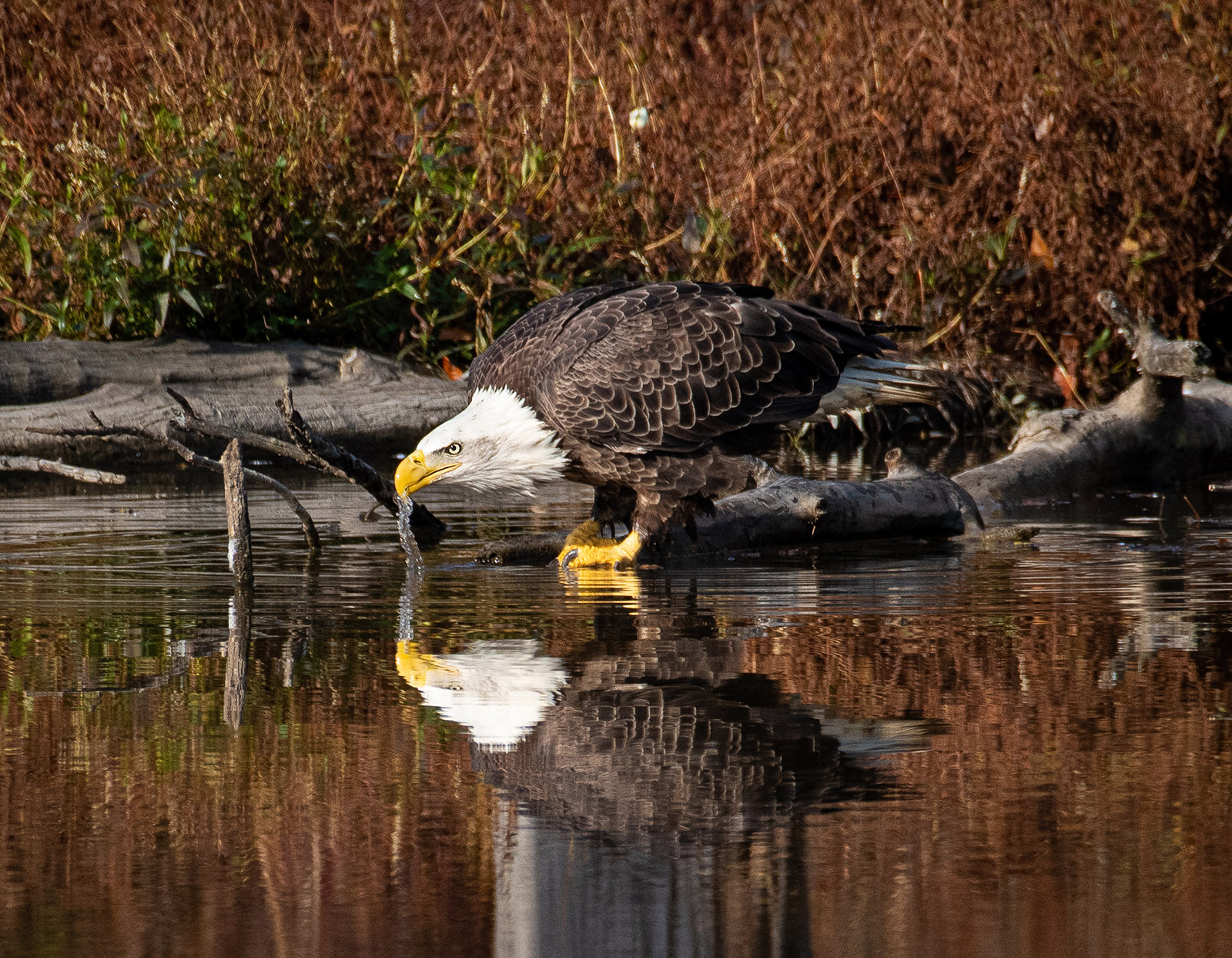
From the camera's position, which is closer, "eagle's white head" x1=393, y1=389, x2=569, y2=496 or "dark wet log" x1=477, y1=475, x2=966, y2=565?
"eagle's white head" x1=393, y1=389, x2=569, y2=496

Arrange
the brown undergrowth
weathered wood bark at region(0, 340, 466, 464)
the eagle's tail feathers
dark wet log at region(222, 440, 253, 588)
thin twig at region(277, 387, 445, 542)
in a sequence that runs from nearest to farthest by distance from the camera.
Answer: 1. dark wet log at region(222, 440, 253, 588)
2. thin twig at region(277, 387, 445, 542)
3. the eagle's tail feathers
4. weathered wood bark at region(0, 340, 466, 464)
5. the brown undergrowth

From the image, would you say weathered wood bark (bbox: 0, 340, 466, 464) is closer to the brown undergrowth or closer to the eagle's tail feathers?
the brown undergrowth

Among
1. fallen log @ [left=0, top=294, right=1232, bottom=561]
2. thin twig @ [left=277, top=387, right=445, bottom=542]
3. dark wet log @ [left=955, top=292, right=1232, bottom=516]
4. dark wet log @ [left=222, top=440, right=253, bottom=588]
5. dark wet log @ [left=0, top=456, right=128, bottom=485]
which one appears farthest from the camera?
dark wet log @ [left=955, top=292, right=1232, bottom=516]

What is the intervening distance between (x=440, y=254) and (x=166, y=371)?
7.34 ft

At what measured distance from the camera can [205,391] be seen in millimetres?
10570

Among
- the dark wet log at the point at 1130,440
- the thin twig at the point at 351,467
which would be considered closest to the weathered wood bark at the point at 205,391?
the thin twig at the point at 351,467

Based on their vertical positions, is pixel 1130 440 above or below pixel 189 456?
above

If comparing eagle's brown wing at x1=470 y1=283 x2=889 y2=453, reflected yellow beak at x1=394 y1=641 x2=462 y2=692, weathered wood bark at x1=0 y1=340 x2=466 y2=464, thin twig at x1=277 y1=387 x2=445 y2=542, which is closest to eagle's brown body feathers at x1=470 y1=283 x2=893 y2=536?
eagle's brown wing at x1=470 y1=283 x2=889 y2=453

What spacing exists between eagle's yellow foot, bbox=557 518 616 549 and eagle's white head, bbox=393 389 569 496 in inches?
9.3

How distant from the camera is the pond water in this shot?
2.67 m

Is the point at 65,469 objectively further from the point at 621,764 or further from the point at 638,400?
the point at 621,764

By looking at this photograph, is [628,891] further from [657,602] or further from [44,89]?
[44,89]

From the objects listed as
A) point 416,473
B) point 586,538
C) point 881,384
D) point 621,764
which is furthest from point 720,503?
point 621,764

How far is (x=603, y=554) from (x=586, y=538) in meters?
0.23
